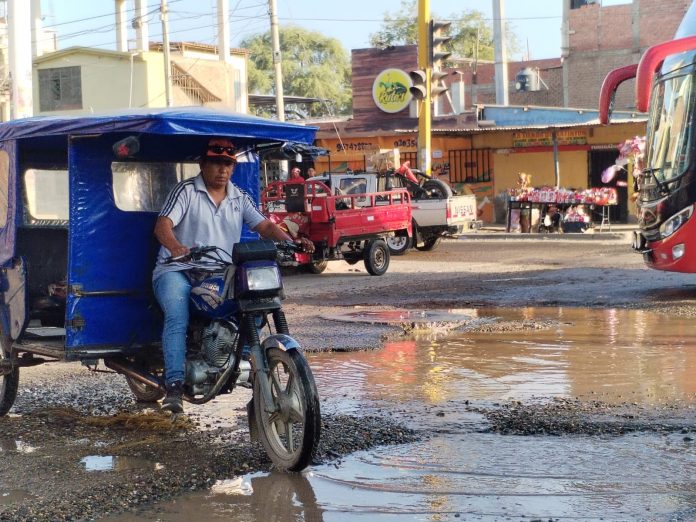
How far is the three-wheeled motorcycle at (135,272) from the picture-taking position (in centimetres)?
583

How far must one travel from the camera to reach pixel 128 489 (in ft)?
17.3

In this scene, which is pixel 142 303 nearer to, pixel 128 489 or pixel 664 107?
pixel 128 489

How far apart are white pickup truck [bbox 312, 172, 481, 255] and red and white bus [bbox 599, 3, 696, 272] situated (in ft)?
29.7

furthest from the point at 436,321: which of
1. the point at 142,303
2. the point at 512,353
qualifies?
the point at 142,303

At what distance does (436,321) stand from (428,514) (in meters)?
7.44

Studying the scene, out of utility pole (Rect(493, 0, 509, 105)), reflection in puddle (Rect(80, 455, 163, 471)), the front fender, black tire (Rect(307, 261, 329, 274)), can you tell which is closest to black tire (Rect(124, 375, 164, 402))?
reflection in puddle (Rect(80, 455, 163, 471))

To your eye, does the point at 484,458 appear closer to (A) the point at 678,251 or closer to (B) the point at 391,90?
(A) the point at 678,251

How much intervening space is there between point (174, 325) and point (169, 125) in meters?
1.17

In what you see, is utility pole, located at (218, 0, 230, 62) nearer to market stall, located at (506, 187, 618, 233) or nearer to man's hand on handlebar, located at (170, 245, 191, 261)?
market stall, located at (506, 187, 618, 233)

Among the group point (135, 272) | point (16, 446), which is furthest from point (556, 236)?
point (16, 446)

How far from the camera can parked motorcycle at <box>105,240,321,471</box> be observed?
559cm

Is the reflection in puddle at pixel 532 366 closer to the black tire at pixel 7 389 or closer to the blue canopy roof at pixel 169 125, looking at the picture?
the blue canopy roof at pixel 169 125

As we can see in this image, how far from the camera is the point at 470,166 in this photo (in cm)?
3575

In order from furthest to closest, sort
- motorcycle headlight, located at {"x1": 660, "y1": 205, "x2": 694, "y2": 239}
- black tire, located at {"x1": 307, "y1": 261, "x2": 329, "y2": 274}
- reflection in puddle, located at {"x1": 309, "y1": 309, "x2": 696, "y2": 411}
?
black tire, located at {"x1": 307, "y1": 261, "x2": 329, "y2": 274}, motorcycle headlight, located at {"x1": 660, "y1": 205, "x2": 694, "y2": 239}, reflection in puddle, located at {"x1": 309, "y1": 309, "x2": 696, "y2": 411}
